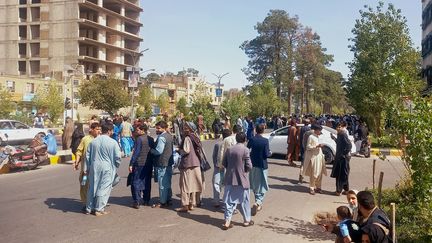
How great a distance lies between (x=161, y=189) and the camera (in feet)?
29.4

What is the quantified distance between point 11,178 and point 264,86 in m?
38.7

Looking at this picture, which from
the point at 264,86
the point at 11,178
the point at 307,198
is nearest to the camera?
the point at 307,198

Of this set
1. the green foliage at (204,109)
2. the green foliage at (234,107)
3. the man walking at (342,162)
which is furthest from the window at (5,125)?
the man walking at (342,162)

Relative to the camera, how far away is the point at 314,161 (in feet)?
34.9

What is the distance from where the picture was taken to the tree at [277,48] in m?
60.3

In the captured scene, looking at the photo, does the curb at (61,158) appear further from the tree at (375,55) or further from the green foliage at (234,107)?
the green foliage at (234,107)

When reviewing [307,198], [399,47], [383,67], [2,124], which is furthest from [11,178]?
[399,47]

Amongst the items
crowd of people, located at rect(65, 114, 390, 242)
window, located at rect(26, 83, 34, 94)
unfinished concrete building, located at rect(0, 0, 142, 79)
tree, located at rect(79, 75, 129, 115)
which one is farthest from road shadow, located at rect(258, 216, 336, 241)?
unfinished concrete building, located at rect(0, 0, 142, 79)

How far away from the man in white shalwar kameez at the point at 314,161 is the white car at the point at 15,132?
15.1 metres

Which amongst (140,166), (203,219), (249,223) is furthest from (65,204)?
(249,223)

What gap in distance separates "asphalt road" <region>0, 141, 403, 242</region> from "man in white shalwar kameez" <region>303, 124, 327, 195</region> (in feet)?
1.19

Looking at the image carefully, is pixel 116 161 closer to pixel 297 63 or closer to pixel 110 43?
pixel 297 63

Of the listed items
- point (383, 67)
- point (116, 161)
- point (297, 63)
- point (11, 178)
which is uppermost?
point (297, 63)

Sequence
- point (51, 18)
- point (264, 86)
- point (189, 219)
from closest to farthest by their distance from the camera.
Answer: point (189, 219)
point (264, 86)
point (51, 18)
